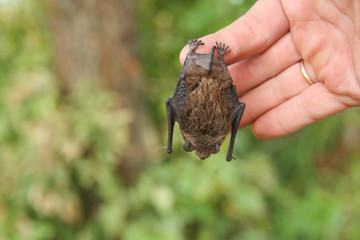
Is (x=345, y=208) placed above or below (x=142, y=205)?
below

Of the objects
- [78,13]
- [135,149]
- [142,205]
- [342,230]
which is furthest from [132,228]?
[78,13]

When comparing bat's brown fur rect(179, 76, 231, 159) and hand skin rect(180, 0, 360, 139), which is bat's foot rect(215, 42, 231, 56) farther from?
bat's brown fur rect(179, 76, 231, 159)

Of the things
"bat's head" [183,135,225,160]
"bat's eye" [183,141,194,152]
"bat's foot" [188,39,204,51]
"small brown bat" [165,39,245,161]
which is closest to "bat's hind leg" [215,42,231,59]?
"small brown bat" [165,39,245,161]

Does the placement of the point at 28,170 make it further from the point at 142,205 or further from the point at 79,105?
the point at 142,205

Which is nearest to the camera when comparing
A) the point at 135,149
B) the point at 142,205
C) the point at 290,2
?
the point at 290,2

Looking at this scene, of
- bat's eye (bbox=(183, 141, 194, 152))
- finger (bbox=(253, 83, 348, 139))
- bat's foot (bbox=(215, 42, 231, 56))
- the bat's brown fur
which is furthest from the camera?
finger (bbox=(253, 83, 348, 139))

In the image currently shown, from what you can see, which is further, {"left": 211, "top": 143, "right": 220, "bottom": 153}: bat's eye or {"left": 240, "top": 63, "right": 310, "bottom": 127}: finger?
{"left": 240, "top": 63, "right": 310, "bottom": 127}: finger

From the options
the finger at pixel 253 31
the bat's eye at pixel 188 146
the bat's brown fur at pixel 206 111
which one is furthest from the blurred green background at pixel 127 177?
the bat's brown fur at pixel 206 111
